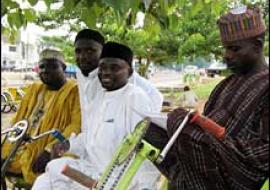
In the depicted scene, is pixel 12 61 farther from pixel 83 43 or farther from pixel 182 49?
pixel 182 49

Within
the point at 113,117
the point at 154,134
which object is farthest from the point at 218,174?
the point at 113,117

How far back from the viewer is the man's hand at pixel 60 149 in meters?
3.68

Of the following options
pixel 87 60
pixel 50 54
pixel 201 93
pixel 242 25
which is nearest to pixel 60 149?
pixel 87 60

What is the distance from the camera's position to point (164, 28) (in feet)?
13.6

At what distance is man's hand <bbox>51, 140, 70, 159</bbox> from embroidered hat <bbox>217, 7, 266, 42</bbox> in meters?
1.50

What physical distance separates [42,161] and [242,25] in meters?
1.88

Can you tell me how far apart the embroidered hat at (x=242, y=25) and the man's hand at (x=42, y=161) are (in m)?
1.72

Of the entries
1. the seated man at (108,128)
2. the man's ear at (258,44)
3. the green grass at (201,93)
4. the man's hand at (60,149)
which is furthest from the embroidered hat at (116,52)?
the green grass at (201,93)

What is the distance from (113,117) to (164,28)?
0.97 metres

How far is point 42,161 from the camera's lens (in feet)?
12.6

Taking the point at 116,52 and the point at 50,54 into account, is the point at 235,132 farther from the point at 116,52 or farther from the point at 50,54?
the point at 50,54

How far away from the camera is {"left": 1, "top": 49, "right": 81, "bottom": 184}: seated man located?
4023mm

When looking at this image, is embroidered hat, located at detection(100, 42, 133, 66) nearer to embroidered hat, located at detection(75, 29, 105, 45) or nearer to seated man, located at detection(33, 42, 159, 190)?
seated man, located at detection(33, 42, 159, 190)

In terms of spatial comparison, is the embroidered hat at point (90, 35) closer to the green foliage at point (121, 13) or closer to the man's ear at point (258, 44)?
the green foliage at point (121, 13)
